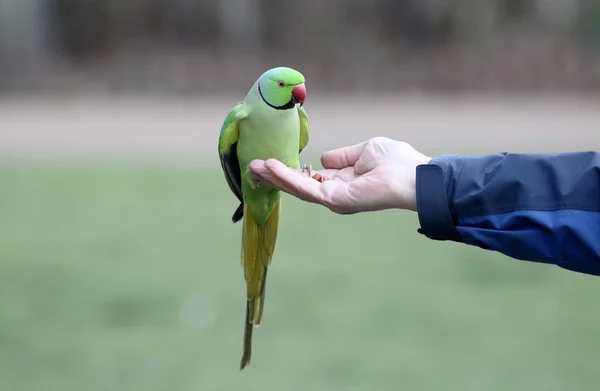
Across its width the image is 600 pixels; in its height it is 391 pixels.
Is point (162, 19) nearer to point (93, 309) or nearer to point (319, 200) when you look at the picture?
point (93, 309)

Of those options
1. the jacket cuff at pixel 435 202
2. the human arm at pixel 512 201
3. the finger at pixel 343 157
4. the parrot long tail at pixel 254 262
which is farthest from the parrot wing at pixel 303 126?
the jacket cuff at pixel 435 202

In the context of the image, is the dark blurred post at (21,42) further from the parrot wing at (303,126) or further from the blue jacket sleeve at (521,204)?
the blue jacket sleeve at (521,204)

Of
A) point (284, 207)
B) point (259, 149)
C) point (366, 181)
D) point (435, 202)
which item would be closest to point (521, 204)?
point (435, 202)

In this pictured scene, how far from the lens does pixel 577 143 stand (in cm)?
1145

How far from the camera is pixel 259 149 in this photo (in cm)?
291

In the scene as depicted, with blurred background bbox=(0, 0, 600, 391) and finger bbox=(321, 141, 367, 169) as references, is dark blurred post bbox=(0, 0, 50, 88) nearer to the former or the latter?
blurred background bbox=(0, 0, 600, 391)

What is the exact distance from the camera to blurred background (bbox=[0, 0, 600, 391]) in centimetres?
511

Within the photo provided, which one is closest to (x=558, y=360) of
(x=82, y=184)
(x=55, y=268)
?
(x=55, y=268)

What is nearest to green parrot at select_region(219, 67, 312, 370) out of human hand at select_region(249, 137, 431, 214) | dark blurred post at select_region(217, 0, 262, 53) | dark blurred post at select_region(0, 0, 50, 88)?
human hand at select_region(249, 137, 431, 214)

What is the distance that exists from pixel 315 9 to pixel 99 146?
25.3 feet

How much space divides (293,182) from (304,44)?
15.8m

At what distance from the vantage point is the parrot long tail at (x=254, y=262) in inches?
119

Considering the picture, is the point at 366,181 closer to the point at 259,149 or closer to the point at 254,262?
the point at 259,149

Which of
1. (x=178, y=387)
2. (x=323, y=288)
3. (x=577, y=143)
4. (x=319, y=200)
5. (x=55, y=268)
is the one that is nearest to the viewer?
(x=319, y=200)
